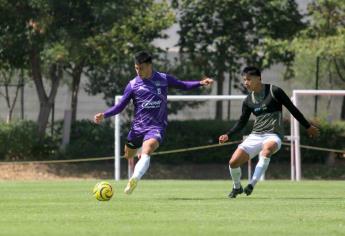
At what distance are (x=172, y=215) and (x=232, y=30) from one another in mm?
23776

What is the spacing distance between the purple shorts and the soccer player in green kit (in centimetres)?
98

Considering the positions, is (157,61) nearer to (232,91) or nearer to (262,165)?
(232,91)

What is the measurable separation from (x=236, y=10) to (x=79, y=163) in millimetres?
8065

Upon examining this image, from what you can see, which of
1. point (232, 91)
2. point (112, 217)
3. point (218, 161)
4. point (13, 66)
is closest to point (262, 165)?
point (112, 217)

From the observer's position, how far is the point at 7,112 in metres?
37.6

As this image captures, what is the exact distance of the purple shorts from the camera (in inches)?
600

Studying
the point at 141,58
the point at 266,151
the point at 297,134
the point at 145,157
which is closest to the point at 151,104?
the point at 141,58

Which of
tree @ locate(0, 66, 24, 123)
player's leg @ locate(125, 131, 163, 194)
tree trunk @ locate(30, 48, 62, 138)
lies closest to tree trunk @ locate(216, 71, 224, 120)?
tree trunk @ locate(30, 48, 62, 138)

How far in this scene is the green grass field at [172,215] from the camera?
9.96 metres

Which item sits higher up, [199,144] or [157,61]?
[157,61]

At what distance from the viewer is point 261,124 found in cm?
1548

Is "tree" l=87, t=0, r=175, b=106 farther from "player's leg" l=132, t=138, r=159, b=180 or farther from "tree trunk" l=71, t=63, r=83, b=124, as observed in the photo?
"player's leg" l=132, t=138, r=159, b=180

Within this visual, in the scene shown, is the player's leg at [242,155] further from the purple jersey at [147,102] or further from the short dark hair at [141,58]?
the short dark hair at [141,58]

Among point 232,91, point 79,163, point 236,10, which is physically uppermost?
point 236,10
